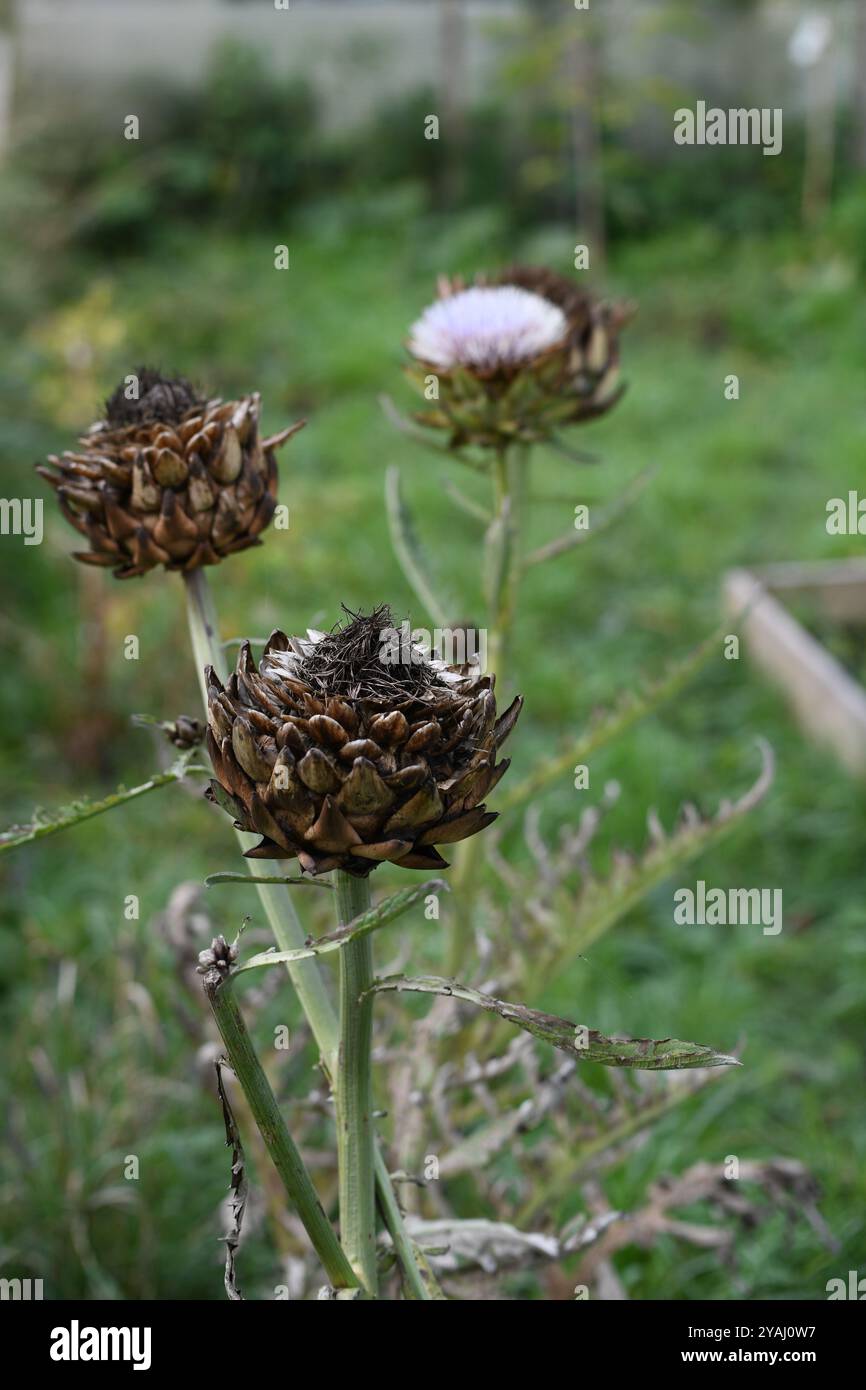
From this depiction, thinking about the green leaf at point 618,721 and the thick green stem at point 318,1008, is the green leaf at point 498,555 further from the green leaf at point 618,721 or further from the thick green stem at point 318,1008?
the thick green stem at point 318,1008

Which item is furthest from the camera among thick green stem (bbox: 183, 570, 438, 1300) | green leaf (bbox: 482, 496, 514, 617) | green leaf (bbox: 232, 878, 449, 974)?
green leaf (bbox: 482, 496, 514, 617)

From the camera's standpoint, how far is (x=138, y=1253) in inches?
65.0

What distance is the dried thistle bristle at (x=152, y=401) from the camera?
2.83ft

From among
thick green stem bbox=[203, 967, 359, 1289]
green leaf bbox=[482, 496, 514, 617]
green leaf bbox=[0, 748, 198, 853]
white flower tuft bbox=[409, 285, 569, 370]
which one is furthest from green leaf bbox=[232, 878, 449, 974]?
white flower tuft bbox=[409, 285, 569, 370]

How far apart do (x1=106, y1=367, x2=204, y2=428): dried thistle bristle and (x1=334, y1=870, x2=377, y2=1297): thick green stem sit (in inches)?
13.9

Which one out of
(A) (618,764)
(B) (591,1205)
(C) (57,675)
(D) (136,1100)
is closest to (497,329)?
(B) (591,1205)

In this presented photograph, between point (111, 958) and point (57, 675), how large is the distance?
1.00 m

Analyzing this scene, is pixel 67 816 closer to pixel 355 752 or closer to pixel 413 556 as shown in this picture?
pixel 355 752

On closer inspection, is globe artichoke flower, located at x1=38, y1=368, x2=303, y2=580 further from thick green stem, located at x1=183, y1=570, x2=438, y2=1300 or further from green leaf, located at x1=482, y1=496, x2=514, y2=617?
green leaf, located at x1=482, y1=496, x2=514, y2=617

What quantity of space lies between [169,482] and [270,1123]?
0.38m

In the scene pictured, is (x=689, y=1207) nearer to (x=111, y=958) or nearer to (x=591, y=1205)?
(x=591, y=1205)

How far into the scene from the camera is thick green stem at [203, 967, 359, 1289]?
0.61 m

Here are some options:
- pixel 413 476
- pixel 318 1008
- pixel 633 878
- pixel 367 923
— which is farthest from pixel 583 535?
pixel 413 476

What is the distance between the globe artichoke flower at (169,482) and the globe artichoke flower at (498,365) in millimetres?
354
